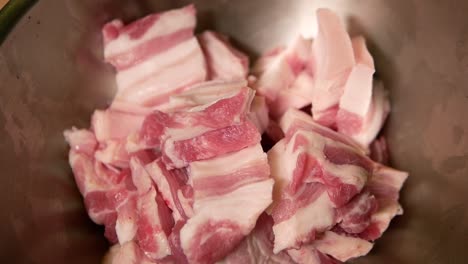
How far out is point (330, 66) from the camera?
1.47 m

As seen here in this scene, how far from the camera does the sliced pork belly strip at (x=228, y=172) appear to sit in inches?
50.3

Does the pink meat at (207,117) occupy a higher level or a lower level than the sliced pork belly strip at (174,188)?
higher

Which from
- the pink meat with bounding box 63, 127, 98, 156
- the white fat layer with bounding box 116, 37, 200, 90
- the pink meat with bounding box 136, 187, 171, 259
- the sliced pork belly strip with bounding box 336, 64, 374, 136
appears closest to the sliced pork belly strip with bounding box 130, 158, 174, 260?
the pink meat with bounding box 136, 187, 171, 259

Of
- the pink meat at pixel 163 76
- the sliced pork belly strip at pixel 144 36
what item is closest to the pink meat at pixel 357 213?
the pink meat at pixel 163 76

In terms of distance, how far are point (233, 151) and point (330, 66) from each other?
15.4 inches

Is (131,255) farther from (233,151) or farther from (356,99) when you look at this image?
(356,99)

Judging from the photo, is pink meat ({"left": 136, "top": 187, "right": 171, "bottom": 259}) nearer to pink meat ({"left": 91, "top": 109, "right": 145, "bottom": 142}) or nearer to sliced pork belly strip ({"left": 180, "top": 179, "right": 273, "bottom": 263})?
sliced pork belly strip ({"left": 180, "top": 179, "right": 273, "bottom": 263})

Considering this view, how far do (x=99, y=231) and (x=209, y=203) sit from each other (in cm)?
41

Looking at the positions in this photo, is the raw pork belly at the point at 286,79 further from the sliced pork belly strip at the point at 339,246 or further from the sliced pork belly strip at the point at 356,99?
the sliced pork belly strip at the point at 339,246

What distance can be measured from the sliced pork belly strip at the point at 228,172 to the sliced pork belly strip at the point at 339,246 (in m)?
0.24

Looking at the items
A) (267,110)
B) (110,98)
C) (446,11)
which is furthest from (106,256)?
(446,11)

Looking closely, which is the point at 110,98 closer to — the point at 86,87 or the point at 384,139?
the point at 86,87

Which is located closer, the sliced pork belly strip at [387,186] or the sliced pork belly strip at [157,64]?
the sliced pork belly strip at [387,186]

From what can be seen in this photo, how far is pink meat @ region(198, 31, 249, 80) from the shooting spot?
160cm
